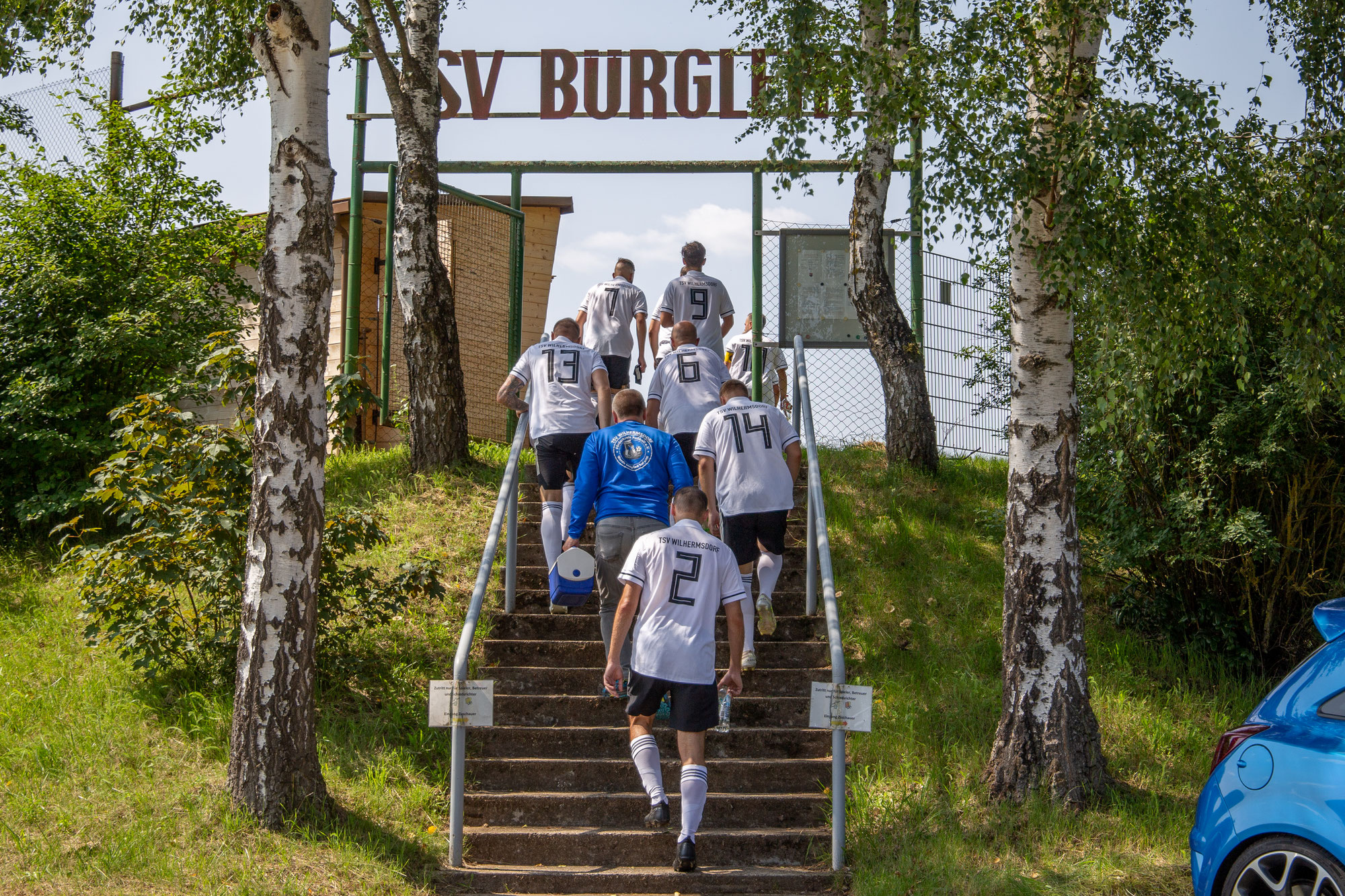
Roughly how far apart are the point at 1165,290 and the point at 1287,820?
3315mm

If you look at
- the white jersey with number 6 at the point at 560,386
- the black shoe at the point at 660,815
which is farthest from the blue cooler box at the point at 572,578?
the black shoe at the point at 660,815

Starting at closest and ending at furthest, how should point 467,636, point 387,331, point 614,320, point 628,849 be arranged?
1. point 467,636
2. point 628,849
3. point 614,320
4. point 387,331

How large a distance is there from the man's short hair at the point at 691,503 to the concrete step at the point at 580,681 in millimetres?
1645

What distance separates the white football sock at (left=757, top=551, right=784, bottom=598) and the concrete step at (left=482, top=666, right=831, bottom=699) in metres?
0.54

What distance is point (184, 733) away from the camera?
7000mm

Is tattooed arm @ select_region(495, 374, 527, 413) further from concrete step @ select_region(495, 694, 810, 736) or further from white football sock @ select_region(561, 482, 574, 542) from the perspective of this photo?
concrete step @ select_region(495, 694, 810, 736)

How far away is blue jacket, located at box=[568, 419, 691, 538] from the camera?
271 inches

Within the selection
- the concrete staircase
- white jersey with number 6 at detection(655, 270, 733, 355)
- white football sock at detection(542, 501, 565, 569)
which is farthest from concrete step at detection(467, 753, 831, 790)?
white jersey with number 6 at detection(655, 270, 733, 355)

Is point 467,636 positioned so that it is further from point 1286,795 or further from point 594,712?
point 1286,795

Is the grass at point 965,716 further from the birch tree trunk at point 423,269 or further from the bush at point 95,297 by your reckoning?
the bush at point 95,297

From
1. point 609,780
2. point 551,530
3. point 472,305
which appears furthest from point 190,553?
point 472,305

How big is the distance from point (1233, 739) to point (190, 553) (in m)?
5.60

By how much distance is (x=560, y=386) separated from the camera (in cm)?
830

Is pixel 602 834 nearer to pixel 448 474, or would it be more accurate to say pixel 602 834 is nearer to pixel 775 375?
pixel 448 474
